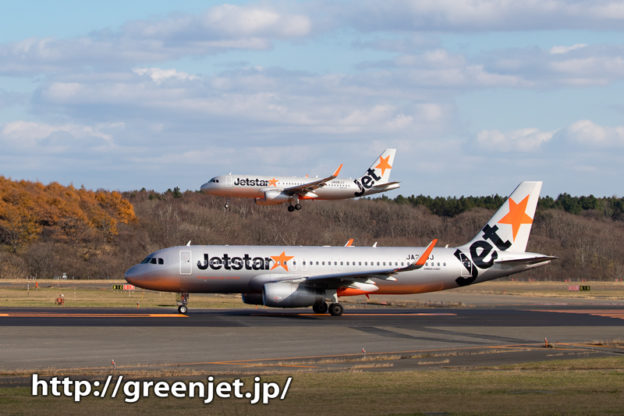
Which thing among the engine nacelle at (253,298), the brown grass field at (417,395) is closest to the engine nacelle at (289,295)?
the engine nacelle at (253,298)

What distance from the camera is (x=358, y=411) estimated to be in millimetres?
16859

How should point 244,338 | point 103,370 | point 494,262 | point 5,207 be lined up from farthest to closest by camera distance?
point 5,207 → point 494,262 → point 244,338 → point 103,370

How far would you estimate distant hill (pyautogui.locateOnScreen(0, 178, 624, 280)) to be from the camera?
11231cm

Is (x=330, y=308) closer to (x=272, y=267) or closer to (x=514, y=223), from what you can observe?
(x=272, y=267)

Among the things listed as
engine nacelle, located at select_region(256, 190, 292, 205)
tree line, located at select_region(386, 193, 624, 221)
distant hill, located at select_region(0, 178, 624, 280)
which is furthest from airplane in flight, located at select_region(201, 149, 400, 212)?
tree line, located at select_region(386, 193, 624, 221)

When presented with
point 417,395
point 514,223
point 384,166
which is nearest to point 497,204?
point 384,166

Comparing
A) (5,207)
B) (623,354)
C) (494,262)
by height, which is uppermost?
(5,207)

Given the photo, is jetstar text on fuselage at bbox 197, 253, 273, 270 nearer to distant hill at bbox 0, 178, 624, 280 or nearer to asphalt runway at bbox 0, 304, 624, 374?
asphalt runway at bbox 0, 304, 624, 374

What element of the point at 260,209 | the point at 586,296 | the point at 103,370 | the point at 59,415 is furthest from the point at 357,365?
the point at 260,209

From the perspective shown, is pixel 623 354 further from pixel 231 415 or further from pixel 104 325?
pixel 104 325

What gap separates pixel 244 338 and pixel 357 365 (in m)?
8.43

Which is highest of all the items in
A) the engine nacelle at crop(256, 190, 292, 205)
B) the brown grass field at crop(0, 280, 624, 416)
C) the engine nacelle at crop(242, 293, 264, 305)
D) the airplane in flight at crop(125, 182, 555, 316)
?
the engine nacelle at crop(256, 190, 292, 205)

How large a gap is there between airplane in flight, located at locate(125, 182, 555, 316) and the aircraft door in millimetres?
53

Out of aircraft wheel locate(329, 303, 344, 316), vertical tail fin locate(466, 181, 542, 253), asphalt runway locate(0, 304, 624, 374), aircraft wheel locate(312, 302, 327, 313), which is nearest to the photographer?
asphalt runway locate(0, 304, 624, 374)
